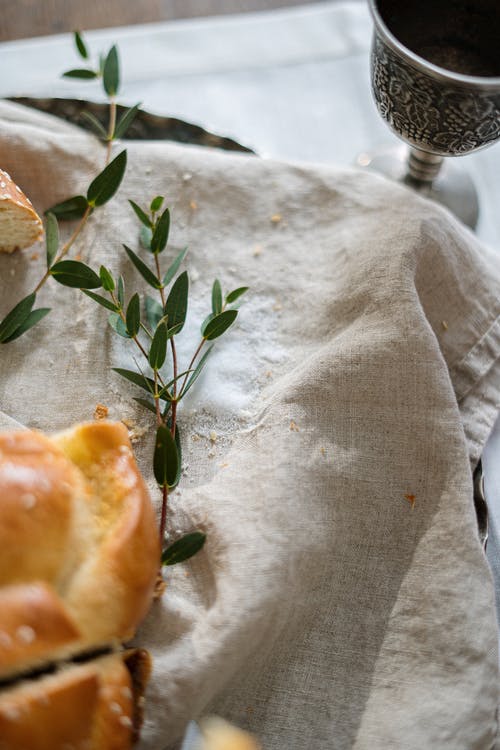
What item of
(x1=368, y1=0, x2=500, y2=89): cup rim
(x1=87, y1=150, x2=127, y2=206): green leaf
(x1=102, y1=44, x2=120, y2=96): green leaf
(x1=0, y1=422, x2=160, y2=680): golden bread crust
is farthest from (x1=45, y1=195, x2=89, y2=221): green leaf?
(x1=368, y1=0, x2=500, y2=89): cup rim

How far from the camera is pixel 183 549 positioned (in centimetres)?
107

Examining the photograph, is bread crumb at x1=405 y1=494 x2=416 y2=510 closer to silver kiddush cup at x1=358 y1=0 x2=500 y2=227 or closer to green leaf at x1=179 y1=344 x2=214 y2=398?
green leaf at x1=179 y1=344 x2=214 y2=398

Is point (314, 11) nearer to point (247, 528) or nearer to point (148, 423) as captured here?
point (148, 423)

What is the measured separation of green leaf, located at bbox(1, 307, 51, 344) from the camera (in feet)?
4.06

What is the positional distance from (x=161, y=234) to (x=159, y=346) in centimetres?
22

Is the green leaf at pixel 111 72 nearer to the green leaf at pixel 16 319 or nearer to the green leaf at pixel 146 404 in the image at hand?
the green leaf at pixel 16 319

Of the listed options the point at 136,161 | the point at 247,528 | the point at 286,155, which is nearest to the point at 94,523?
the point at 247,528

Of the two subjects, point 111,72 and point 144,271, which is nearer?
point 144,271

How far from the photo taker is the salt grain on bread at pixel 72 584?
87cm

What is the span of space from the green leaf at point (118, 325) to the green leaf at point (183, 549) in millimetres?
343

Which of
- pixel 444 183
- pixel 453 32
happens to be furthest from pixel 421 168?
pixel 453 32

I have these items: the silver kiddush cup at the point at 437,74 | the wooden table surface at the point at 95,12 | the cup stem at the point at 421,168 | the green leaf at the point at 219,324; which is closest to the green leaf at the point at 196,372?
the green leaf at the point at 219,324

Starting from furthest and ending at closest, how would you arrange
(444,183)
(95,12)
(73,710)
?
1. (95,12)
2. (444,183)
3. (73,710)

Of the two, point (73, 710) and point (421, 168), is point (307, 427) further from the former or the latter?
point (421, 168)
